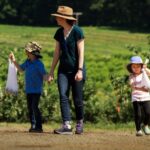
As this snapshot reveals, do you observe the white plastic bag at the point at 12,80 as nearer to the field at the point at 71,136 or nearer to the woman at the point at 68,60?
the field at the point at 71,136

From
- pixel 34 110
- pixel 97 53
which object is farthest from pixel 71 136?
pixel 97 53

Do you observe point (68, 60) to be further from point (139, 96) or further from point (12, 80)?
point (12, 80)

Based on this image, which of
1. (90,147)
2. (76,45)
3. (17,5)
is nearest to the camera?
(90,147)

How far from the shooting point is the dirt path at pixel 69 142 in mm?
7000

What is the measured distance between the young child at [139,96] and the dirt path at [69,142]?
1.99 feet

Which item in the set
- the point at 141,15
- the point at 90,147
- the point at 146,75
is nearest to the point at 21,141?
the point at 90,147

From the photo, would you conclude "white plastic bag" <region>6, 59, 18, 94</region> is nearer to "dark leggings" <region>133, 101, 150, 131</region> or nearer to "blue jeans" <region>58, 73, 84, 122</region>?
"blue jeans" <region>58, 73, 84, 122</region>

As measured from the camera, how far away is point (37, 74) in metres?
8.81

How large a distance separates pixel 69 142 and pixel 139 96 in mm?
1653

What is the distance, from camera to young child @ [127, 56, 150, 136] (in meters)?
8.62

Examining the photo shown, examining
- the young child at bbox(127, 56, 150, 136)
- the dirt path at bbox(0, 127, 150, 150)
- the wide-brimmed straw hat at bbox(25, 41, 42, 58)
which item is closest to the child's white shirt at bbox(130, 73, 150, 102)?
the young child at bbox(127, 56, 150, 136)

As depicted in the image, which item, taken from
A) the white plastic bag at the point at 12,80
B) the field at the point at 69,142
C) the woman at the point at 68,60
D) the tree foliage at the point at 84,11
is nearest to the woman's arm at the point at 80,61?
the woman at the point at 68,60

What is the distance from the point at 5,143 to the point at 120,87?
284 inches

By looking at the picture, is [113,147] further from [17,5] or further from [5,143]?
[17,5]
